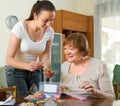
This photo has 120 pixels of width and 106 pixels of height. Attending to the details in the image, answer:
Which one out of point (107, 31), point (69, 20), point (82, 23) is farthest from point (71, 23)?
point (107, 31)

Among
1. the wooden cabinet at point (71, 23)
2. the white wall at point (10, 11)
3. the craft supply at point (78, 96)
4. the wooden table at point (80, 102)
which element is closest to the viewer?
the wooden table at point (80, 102)

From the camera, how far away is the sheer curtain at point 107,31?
15.3 ft

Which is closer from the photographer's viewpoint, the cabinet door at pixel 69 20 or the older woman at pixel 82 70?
the older woman at pixel 82 70

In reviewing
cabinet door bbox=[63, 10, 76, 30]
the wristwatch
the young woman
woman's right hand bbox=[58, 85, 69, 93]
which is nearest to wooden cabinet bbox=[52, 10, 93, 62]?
cabinet door bbox=[63, 10, 76, 30]

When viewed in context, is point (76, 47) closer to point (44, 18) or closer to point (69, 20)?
point (44, 18)

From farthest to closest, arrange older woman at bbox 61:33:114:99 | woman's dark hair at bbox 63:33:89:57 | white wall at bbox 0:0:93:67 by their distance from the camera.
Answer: white wall at bbox 0:0:93:67 → woman's dark hair at bbox 63:33:89:57 → older woman at bbox 61:33:114:99

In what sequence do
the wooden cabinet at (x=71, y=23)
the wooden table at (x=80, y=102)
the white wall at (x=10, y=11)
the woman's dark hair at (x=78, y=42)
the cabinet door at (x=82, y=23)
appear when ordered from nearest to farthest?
the wooden table at (x=80, y=102) → the woman's dark hair at (x=78, y=42) → the white wall at (x=10, y=11) → the wooden cabinet at (x=71, y=23) → the cabinet door at (x=82, y=23)

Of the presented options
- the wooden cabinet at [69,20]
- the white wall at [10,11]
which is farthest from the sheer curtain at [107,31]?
the white wall at [10,11]

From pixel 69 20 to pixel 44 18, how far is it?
2.88 meters

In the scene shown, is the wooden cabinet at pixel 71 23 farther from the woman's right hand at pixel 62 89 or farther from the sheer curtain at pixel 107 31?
the woman's right hand at pixel 62 89

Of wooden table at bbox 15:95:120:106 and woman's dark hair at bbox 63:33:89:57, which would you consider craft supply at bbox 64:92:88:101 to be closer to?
wooden table at bbox 15:95:120:106

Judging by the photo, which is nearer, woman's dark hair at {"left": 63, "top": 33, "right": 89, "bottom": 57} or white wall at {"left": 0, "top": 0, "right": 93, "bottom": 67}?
woman's dark hair at {"left": 63, "top": 33, "right": 89, "bottom": 57}

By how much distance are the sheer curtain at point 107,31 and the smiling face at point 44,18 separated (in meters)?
3.11

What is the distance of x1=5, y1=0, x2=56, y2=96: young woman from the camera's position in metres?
1.66
